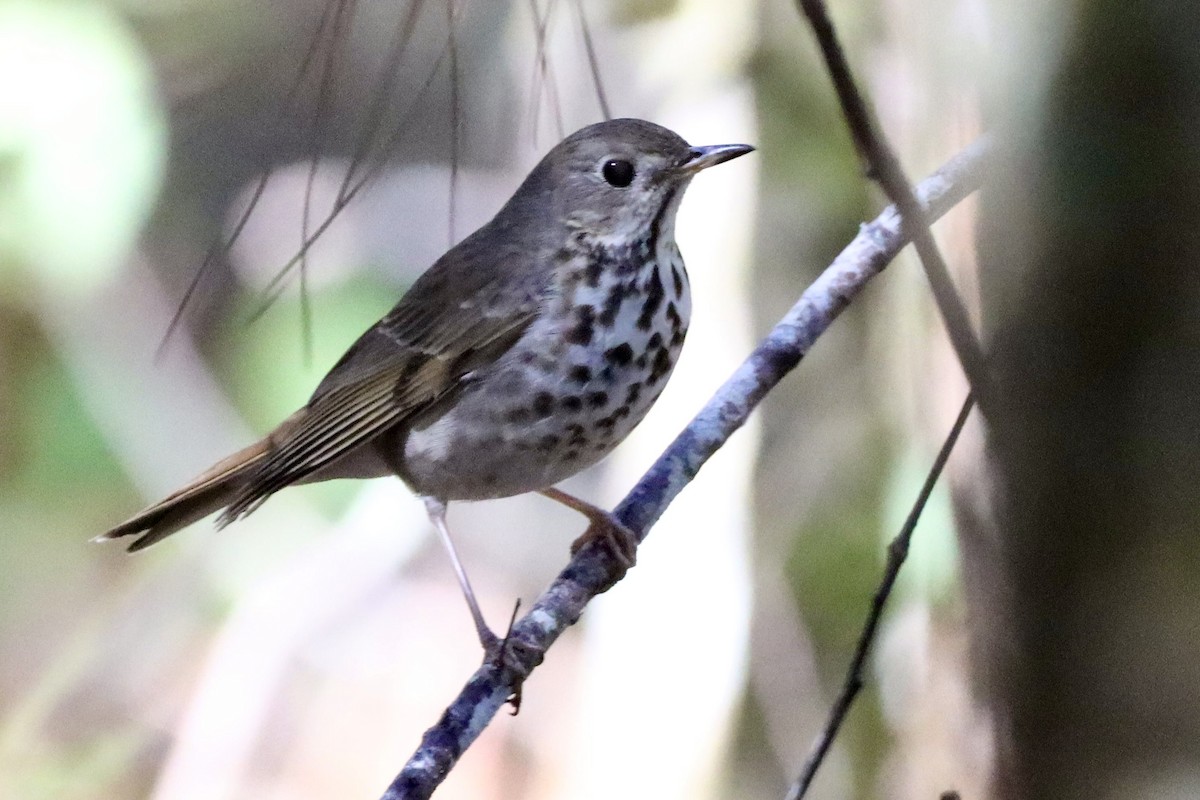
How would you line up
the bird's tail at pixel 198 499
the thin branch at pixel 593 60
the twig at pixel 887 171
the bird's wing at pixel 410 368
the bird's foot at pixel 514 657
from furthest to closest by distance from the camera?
the thin branch at pixel 593 60, the bird's tail at pixel 198 499, the bird's wing at pixel 410 368, the bird's foot at pixel 514 657, the twig at pixel 887 171

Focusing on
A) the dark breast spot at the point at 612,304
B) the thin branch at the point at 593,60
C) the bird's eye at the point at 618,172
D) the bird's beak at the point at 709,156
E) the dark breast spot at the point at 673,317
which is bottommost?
A: the dark breast spot at the point at 612,304

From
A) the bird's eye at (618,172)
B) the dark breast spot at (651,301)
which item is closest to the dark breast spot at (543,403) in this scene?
the dark breast spot at (651,301)

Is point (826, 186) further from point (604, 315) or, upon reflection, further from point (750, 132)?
point (604, 315)

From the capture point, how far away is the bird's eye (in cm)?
123

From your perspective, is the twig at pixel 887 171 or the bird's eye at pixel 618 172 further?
the bird's eye at pixel 618 172

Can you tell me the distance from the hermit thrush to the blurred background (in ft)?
1.14

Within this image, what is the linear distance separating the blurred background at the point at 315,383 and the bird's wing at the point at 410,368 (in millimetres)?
362

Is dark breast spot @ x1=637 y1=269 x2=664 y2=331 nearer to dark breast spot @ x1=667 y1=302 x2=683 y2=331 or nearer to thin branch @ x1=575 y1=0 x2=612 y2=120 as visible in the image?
dark breast spot @ x1=667 y1=302 x2=683 y2=331

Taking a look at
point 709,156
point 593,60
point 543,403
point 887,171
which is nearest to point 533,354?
point 543,403

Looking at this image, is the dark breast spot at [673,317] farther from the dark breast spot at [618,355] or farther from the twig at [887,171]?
the twig at [887,171]

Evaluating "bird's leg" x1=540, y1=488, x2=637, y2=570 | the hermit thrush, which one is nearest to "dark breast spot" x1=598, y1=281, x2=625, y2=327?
the hermit thrush

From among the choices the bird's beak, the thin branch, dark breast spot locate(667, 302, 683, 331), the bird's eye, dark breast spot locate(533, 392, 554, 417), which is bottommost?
dark breast spot locate(533, 392, 554, 417)

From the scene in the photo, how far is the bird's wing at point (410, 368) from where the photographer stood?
1227 mm

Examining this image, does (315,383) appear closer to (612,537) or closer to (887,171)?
(612,537)
